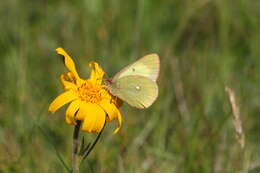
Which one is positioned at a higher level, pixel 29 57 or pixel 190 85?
pixel 29 57

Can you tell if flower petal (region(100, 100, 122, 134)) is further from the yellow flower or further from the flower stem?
the flower stem

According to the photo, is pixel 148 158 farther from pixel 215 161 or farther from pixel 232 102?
pixel 232 102

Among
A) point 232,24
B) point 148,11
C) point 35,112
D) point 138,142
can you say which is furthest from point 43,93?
point 232,24

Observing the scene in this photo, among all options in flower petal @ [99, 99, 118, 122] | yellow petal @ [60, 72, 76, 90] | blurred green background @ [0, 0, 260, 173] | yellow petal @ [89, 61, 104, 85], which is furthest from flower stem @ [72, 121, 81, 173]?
yellow petal @ [89, 61, 104, 85]

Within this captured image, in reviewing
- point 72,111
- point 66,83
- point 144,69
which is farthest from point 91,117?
point 144,69

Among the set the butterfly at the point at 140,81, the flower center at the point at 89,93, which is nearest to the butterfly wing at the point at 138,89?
the butterfly at the point at 140,81

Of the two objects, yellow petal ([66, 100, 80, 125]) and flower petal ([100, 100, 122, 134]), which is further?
flower petal ([100, 100, 122, 134])

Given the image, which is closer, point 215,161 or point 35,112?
point 215,161

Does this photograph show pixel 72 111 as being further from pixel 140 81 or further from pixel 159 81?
pixel 159 81
